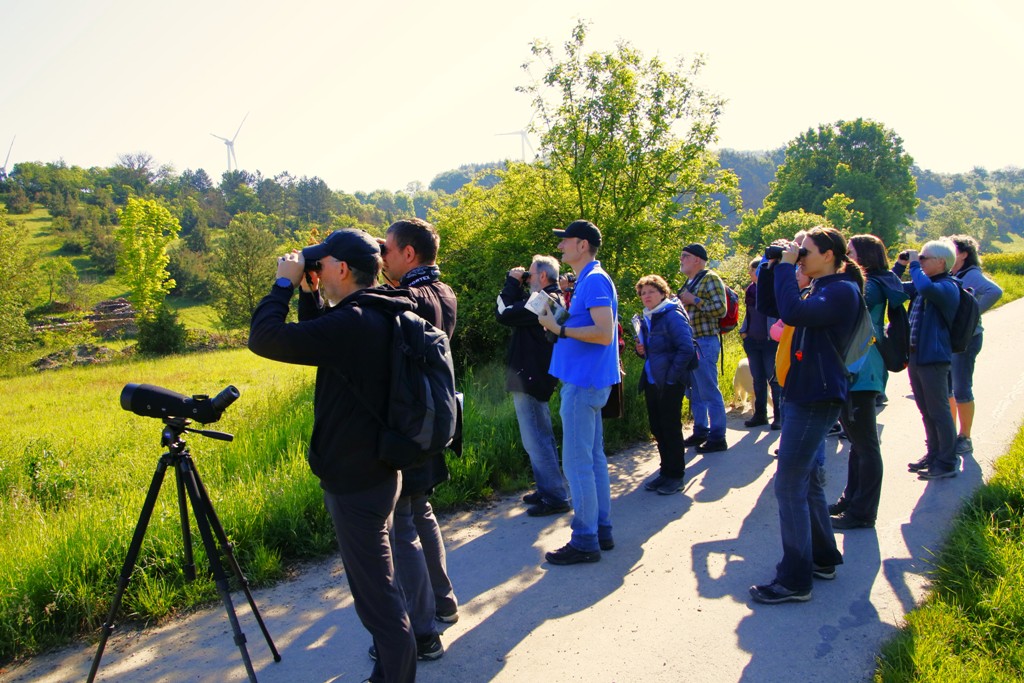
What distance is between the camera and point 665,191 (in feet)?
→ 31.8

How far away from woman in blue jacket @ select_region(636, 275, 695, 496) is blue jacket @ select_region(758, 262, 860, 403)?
175 cm

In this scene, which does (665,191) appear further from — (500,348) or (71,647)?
(71,647)

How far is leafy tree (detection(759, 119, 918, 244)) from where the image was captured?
5512 cm

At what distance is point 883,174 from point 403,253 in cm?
6548

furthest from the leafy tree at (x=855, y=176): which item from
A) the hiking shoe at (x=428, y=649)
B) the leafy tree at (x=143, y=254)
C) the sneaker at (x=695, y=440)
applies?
the hiking shoe at (x=428, y=649)

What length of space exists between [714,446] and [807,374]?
3255mm

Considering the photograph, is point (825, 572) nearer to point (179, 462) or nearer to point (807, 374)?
point (807, 374)

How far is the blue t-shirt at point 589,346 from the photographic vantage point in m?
4.17

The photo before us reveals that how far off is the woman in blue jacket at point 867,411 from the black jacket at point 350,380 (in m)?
2.98

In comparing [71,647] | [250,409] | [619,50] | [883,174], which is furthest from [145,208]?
[883,174]

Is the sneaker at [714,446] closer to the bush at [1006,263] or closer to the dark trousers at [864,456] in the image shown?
the dark trousers at [864,456]

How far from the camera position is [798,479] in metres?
3.70

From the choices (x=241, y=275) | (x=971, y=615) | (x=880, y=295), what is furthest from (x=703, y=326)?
(x=241, y=275)

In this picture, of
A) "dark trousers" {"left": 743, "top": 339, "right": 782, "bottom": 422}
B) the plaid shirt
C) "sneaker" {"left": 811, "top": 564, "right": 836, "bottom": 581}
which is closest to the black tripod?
"sneaker" {"left": 811, "top": 564, "right": 836, "bottom": 581}
